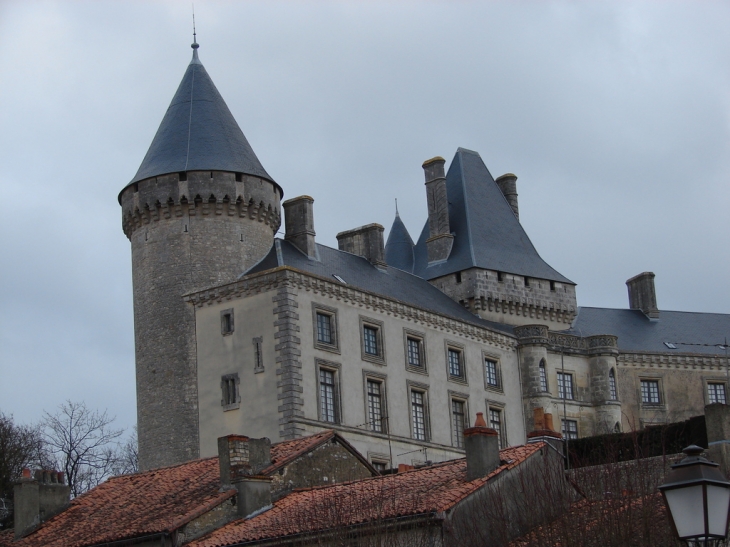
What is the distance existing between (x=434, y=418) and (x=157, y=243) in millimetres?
10526

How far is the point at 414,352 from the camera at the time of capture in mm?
43156

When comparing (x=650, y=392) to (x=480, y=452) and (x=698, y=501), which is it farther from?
(x=698, y=501)

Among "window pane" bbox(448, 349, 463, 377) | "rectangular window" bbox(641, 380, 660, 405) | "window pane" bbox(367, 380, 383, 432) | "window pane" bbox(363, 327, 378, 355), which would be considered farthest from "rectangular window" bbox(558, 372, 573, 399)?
"window pane" bbox(367, 380, 383, 432)

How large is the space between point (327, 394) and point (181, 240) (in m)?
7.89

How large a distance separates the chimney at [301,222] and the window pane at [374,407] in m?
4.68

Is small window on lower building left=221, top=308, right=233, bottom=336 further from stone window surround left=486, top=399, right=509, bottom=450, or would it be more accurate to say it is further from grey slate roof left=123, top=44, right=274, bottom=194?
stone window surround left=486, top=399, right=509, bottom=450

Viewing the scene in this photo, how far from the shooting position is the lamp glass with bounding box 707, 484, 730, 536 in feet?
29.1

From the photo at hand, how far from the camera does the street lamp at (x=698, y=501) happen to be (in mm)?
8875

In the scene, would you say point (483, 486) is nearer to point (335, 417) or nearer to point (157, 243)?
point (335, 417)

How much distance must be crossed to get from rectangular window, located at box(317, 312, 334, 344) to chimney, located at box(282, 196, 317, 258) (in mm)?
3089

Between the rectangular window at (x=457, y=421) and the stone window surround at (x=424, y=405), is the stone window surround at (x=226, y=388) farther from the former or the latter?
the rectangular window at (x=457, y=421)

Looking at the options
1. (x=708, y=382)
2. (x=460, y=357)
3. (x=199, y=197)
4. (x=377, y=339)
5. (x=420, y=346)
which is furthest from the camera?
(x=708, y=382)

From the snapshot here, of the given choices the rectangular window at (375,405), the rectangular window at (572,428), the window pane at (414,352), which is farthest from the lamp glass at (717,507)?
the rectangular window at (572,428)

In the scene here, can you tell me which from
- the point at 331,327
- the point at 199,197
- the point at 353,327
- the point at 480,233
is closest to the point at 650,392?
the point at 480,233
